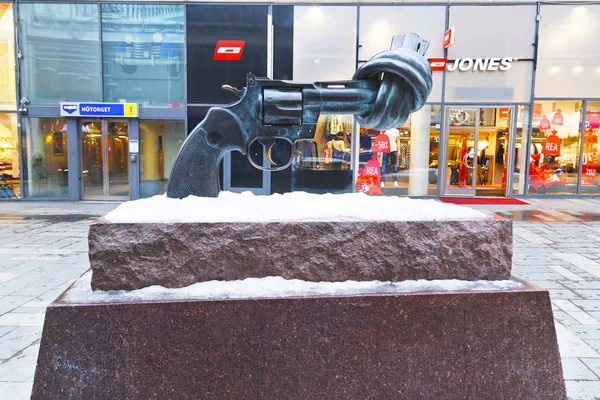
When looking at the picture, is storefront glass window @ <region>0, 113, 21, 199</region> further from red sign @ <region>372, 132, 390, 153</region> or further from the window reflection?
red sign @ <region>372, 132, 390, 153</region>

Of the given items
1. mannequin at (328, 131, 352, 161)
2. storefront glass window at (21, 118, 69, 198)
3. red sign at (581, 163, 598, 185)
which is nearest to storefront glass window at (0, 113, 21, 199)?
storefront glass window at (21, 118, 69, 198)

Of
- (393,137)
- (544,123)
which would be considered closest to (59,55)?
(393,137)

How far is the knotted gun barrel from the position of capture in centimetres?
292

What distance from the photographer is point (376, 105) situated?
9.62 feet

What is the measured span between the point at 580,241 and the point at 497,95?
5687mm

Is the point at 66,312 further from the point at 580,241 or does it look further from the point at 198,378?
the point at 580,241

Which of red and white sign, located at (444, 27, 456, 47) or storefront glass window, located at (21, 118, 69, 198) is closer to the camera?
red and white sign, located at (444, 27, 456, 47)

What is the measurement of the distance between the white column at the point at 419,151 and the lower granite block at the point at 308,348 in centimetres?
1034

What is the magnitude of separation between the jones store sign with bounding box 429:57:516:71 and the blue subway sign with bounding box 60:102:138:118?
7693 millimetres

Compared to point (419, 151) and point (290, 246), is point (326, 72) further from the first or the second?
point (290, 246)

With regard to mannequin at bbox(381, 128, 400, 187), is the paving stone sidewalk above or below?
below

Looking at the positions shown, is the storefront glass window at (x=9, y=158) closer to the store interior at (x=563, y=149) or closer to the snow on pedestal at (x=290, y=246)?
the snow on pedestal at (x=290, y=246)

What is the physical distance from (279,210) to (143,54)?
10.9m

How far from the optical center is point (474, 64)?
1205 cm
